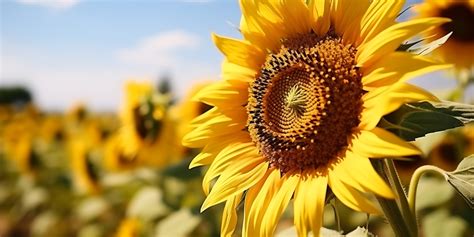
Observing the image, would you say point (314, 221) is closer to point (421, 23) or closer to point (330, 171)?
point (330, 171)

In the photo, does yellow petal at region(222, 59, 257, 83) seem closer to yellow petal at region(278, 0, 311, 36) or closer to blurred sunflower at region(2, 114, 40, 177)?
yellow petal at region(278, 0, 311, 36)

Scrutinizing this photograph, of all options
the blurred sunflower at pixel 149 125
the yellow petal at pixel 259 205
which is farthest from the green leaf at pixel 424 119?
the blurred sunflower at pixel 149 125

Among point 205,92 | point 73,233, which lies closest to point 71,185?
point 73,233

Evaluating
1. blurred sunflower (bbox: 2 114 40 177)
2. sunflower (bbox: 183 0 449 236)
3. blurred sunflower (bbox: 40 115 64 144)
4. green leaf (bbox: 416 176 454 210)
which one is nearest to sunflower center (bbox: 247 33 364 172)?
sunflower (bbox: 183 0 449 236)

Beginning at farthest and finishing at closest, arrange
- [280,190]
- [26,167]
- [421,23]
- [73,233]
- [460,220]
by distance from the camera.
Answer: [26,167] < [73,233] < [460,220] < [280,190] < [421,23]

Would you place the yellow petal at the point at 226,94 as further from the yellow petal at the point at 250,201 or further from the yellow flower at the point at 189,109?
the yellow flower at the point at 189,109
